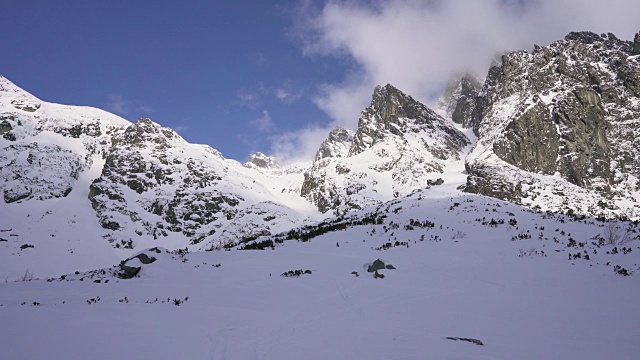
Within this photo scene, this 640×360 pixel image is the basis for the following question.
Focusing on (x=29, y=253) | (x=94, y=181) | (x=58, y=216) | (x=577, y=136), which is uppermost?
(x=577, y=136)

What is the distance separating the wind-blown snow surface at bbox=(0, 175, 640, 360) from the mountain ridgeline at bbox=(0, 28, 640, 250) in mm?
48599

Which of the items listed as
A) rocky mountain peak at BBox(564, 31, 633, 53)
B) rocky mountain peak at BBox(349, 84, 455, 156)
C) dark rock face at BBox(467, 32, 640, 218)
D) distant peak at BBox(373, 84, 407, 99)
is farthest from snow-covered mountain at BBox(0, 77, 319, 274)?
rocky mountain peak at BBox(564, 31, 633, 53)

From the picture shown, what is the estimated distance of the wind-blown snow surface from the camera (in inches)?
200

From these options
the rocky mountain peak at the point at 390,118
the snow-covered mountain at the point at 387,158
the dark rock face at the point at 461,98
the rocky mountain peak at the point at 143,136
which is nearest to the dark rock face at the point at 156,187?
the rocky mountain peak at the point at 143,136

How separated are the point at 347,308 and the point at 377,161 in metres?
112

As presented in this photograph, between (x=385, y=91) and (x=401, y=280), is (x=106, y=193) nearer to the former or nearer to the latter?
(x=385, y=91)

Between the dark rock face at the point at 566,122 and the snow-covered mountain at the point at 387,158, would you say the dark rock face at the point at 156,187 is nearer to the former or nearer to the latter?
the snow-covered mountain at the point at 387,158

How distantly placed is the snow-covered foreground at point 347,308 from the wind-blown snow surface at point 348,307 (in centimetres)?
3

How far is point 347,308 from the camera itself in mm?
7336

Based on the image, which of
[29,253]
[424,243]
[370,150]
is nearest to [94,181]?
[29,253]

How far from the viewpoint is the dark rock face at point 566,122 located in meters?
74.6

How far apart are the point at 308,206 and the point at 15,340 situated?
369 feet

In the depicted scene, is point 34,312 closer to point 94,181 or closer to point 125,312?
point 125,312

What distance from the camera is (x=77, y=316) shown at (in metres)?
6.12
